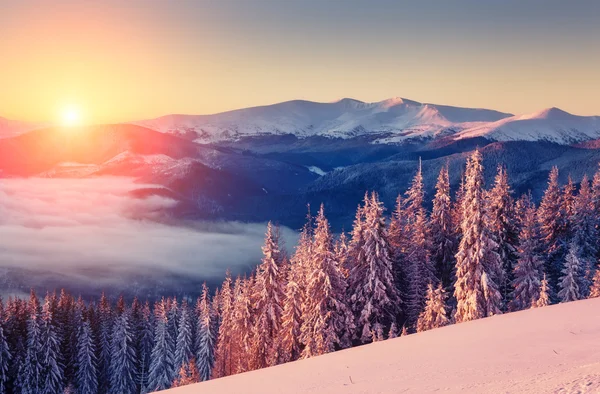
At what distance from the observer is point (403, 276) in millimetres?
37656

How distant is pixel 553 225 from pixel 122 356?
56747 millimetres

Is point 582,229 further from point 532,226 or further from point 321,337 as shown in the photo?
point 321,337

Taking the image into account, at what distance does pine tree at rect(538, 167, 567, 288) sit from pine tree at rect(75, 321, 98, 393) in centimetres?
5625

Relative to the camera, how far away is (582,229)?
136 ft

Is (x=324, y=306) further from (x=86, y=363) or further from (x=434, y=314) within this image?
(x=86, y=363)

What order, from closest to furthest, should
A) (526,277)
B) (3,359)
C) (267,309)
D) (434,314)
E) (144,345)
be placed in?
(434,314)
(526,277)
(267,309)
(3,359)
(144,345)

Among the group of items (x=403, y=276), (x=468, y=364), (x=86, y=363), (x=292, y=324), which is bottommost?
(x=86, y=363)

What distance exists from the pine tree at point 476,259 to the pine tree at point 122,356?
1912 inches

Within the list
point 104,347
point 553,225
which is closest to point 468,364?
point 553,225

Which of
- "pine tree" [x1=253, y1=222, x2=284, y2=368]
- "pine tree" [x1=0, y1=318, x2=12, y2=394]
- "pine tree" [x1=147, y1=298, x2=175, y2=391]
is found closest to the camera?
"pine tree" [x1=253, y1=222, x2=284, y2=368]

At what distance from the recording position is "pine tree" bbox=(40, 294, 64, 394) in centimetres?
5541

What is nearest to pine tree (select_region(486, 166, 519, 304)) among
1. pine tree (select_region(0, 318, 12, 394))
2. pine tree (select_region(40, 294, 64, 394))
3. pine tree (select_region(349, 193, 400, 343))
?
pine tree (select_region(349, 193, 400, 343))

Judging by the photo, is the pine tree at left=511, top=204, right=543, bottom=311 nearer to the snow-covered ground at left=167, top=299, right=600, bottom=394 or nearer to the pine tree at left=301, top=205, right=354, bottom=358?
the pine tree at left=301, top=205, right=354, bottom=358

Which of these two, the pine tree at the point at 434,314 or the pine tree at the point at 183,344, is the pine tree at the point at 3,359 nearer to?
the pine tree at the point at 183,344
